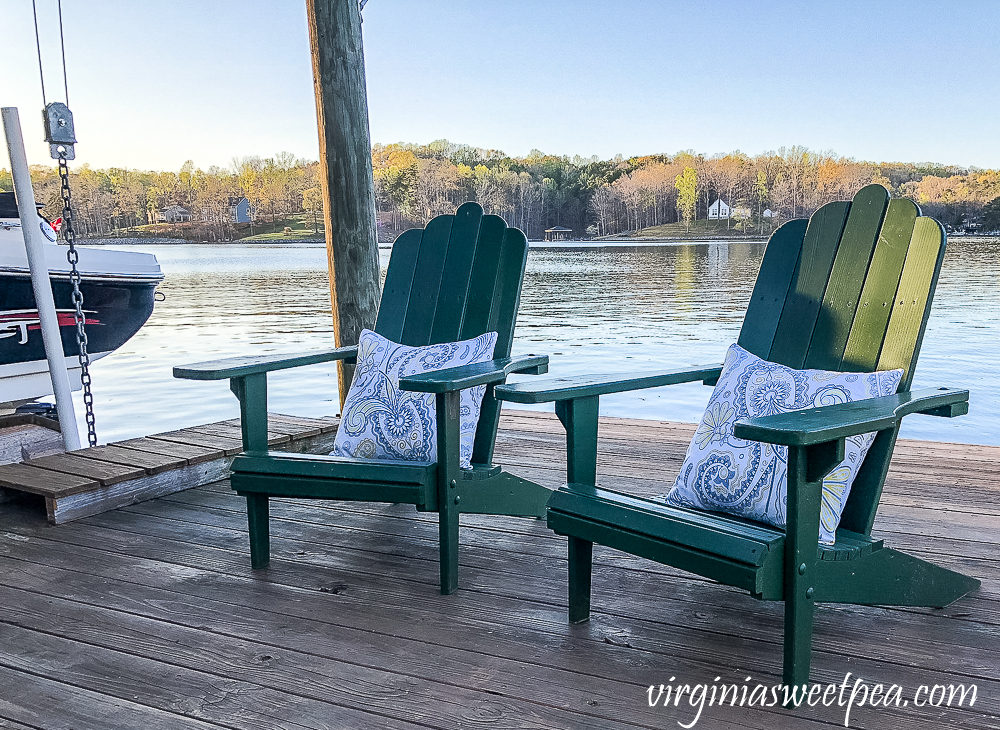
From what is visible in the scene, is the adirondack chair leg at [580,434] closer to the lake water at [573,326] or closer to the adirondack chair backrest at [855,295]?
the adirondack chair backrest at [855,295]

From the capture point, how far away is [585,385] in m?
1.72

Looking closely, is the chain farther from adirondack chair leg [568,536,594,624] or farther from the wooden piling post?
adirondack chair leg [568,536,594,624]

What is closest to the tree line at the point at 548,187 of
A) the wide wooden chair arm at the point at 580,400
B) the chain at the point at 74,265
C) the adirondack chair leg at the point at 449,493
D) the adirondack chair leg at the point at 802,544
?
the chain at the point at 74,265

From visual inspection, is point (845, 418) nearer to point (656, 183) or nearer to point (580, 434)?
point (580, 434)

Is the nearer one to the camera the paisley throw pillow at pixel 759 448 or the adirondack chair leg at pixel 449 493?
the paisley throw pillow at pixel 759 448

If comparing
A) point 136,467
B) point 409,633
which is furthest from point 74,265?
point 409,633

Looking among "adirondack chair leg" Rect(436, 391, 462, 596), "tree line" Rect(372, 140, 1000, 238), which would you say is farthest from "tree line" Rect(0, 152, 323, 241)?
"adirondack chair leg" Rect(436, 391, 462, 596)

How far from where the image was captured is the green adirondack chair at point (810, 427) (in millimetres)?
1393

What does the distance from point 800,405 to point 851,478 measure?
0.21 m

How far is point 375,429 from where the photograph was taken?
7.57ft

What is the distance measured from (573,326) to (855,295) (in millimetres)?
10743

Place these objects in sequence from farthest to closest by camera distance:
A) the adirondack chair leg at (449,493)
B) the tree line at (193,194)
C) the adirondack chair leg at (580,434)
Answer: the tree line at (193,194), the adirondack chair leg at (449,493), the adirondack chair leg at (580,434)

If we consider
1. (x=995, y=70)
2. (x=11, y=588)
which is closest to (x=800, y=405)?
(x=11, y=588)

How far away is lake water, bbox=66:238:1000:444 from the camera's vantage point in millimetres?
7391
